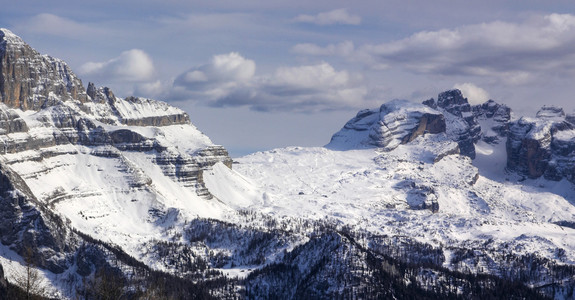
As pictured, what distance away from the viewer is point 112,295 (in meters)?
178

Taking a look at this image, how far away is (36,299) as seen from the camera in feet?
541

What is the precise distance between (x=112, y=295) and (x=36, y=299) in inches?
725

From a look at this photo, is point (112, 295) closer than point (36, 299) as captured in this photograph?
No
